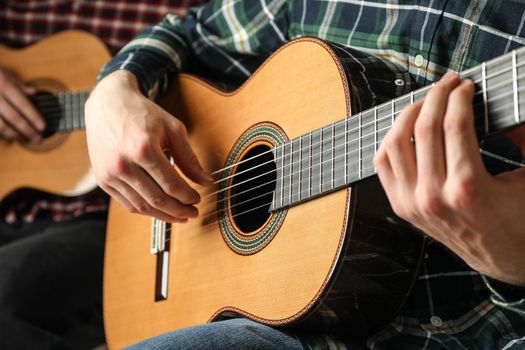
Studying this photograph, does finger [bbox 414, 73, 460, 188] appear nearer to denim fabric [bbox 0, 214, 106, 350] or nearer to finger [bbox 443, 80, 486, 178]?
finger [bbox 443, 80, 486, 178]

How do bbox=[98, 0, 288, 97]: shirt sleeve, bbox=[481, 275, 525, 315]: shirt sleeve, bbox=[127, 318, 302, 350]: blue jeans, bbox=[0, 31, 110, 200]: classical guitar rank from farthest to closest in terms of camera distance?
bbox=[0, 31, 110, 200]: classical guitar < bbox=[98, 0, 288, 97]: shirt sleeve < bbox=[127, 318, 302, 350]: blue jeans < bbox=[481, 275, 525, 315]: shirt sleeve

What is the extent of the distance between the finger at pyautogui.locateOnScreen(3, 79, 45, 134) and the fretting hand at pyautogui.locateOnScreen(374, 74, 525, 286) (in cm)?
106

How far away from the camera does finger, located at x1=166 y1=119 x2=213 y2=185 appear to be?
3.48 feet

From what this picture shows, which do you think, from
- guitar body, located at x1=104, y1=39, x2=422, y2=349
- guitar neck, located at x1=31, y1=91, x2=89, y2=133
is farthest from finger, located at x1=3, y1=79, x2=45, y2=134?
guitar body, located at x1=104, y1=39, x2=422, y2=349

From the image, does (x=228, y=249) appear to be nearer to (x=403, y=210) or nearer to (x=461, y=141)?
(x=403, y=210)

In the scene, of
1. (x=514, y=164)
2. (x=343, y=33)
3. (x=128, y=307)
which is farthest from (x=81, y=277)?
(x=514, y=164)

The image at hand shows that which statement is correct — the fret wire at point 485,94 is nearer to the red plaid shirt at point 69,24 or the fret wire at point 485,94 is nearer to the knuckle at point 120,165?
the knuckle at point 120,165

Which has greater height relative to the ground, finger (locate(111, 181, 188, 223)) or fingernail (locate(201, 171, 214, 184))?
fingernail (locate(201, 171, 214, 184))

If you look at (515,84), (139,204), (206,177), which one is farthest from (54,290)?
(515,84)

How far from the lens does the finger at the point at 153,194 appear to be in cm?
104

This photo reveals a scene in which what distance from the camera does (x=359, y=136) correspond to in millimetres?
779

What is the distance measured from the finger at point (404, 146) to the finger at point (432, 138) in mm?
13

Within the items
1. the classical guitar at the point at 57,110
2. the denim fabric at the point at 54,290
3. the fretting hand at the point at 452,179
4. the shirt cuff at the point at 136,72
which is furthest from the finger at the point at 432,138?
the classical guitar at the point at 57,110

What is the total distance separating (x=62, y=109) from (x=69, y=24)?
23 cm
